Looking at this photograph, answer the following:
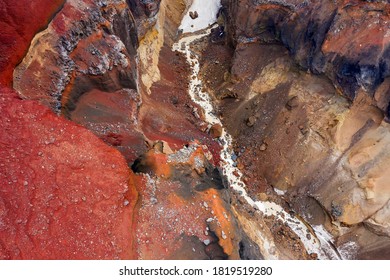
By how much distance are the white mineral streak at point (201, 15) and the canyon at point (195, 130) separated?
0.23 m

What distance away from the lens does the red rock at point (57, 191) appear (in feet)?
36.8

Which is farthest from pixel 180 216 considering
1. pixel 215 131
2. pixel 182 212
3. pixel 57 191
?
pixel 215 131

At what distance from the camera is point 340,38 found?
64.5ft

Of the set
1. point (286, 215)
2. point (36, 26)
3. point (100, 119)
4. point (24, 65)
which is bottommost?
point (286, 215)

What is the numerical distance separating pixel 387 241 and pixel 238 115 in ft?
42.9

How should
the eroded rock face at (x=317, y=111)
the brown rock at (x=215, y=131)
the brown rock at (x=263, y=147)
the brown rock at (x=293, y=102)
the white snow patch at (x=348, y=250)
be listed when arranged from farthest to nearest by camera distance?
the brown rock at (x=215, y=131), the brown rock at (x=263, y=147), the brown rock at (x=293, y=102), the white snow patch at (x=348, y=250), the eroded rock face at (x=317, y=111)

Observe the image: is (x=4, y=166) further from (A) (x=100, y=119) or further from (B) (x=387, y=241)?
(B) (x=387, y=241)

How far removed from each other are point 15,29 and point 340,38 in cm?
1816

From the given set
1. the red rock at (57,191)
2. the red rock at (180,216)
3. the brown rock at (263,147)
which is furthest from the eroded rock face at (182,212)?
the brown rock at (263,147)

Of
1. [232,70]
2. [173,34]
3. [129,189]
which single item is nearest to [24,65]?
[129,189]

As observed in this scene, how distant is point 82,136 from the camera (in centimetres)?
1375

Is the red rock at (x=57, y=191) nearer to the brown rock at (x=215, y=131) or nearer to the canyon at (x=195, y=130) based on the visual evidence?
the canyon at (x=195, y=130)

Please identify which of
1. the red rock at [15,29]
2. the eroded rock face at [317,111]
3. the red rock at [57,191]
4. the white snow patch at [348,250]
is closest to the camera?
the red rock at [57,191]

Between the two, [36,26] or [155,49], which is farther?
[155,49]
